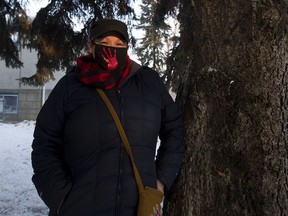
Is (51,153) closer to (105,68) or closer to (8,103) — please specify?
(105,68)

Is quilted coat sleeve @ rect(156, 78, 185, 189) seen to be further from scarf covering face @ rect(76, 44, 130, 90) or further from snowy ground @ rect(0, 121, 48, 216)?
snowy ground @ rect(0, 121, 48, 216)

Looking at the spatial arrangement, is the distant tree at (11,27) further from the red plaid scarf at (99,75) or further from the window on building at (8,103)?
the window on building at (8,103)

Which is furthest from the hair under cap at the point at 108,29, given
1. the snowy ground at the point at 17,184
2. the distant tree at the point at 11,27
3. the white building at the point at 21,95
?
the white building at the point at 21,95

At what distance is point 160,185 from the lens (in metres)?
2.29

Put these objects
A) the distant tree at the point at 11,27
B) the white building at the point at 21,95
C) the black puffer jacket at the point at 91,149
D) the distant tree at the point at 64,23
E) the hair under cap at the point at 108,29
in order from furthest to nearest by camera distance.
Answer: the white building at the point at 21,95 → the distant tree at the point at 11,27 → the distant tree at the point at 64,23 → the hair under cap at the point at 108,29 → the black puffer jacket at the point at 91,149

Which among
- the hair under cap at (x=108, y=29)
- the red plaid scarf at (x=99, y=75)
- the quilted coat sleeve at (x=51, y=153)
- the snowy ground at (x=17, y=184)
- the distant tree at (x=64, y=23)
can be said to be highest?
the distant tree at (x=64, y=23)

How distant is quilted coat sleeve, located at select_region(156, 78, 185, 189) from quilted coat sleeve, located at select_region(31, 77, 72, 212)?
1.84 feet

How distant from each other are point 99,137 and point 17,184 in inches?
257

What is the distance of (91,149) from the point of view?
6.75 ft

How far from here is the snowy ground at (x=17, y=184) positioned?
6.07m

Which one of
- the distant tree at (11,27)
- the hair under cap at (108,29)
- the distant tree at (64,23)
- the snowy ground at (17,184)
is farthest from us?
the snowy ground at (17,184)

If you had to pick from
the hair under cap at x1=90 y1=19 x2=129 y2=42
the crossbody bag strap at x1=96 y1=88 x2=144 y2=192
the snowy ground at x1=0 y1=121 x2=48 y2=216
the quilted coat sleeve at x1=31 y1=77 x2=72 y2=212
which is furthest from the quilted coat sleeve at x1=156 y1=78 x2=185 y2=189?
the snowy ground at x1=0 y1=121 x2=48 y2=216

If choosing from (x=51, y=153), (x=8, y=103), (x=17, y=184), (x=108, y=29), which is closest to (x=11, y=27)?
(x=17, y=184)

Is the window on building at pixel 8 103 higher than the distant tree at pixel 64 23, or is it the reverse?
the distant tree at pixel 64 23
